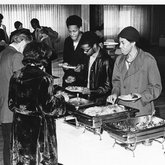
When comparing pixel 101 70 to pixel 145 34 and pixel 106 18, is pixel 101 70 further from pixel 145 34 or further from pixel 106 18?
pixel 145 34

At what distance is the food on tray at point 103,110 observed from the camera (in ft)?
6.96

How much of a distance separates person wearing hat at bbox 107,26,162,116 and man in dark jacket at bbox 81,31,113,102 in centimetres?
17

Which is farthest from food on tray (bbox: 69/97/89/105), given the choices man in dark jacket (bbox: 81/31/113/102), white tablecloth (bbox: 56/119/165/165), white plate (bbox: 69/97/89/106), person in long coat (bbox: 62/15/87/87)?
person in long coat (bbox: 62/15/87/87)

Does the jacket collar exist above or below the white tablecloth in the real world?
above

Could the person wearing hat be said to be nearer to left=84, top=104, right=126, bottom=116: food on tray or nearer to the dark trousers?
left=84, top=104, right=126, bottom=116: food on tray

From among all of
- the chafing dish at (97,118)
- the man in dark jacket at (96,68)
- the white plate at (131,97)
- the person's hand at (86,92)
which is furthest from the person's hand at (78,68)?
the white plate at (131,97)

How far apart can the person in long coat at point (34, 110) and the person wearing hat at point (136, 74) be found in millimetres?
593

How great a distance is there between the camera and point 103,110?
2170 millimetres

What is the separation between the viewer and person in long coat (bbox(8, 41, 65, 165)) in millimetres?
1782

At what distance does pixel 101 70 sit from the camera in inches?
105

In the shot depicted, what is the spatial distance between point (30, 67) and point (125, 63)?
82 cm

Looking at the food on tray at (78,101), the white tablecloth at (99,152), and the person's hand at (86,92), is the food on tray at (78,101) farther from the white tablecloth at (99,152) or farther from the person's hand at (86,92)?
the white tablecloth at (99,152)

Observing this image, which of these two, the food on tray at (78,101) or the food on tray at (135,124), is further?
the food on tray at (78,101)

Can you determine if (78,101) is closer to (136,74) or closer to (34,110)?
(136,74)
